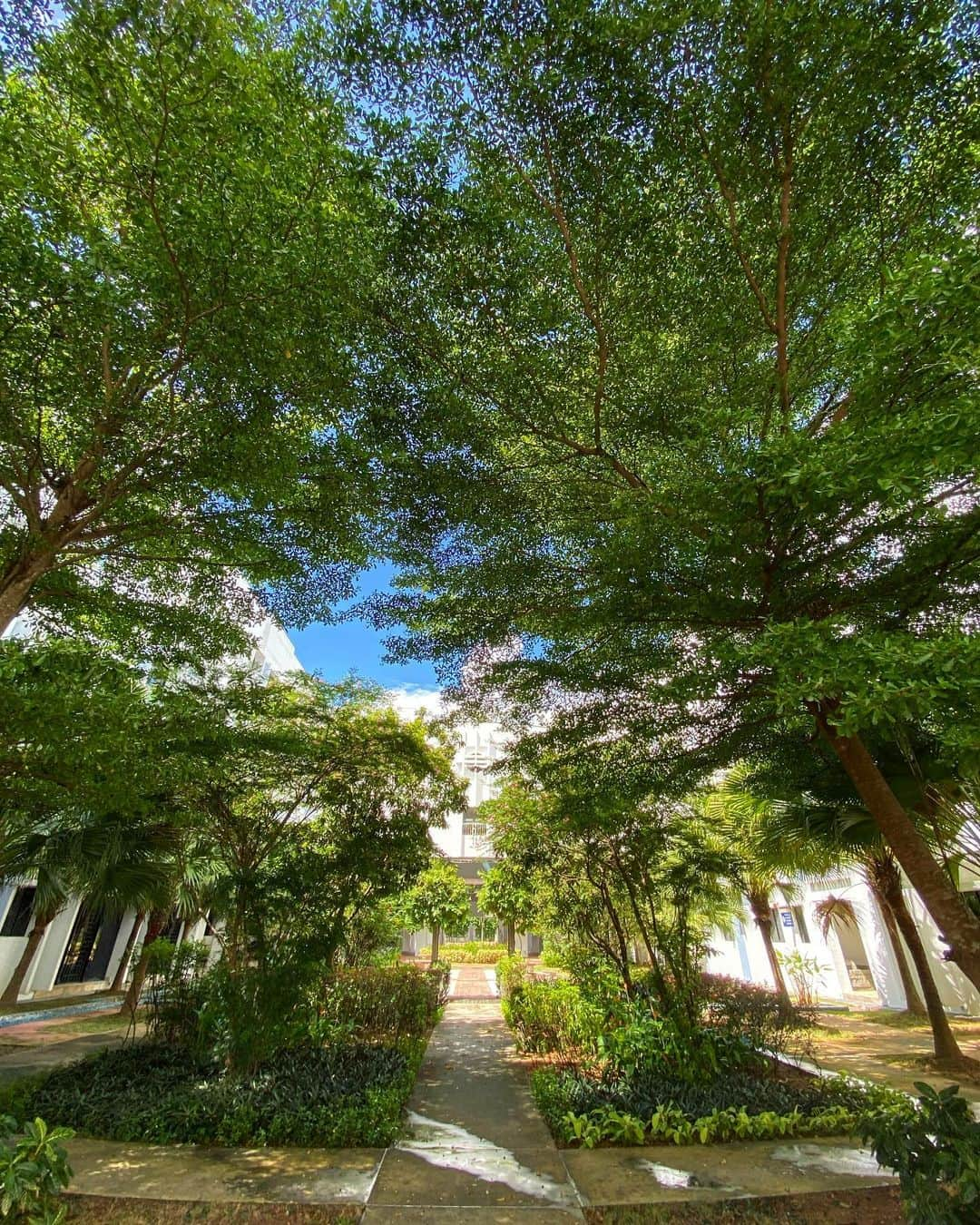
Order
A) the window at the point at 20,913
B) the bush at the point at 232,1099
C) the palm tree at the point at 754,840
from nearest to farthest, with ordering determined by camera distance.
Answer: the bush at the point at 232,1099, the palm tree at the point at 754,840, the window at the point at 20,913

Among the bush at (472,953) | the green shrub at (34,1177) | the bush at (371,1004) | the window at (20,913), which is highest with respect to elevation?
the window at (20,913)

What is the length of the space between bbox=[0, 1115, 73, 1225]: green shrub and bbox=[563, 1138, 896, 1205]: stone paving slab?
10.4 feet

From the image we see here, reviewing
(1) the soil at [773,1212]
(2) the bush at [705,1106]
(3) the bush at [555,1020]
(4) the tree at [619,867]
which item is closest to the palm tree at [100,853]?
(4) the tree at [619,867]

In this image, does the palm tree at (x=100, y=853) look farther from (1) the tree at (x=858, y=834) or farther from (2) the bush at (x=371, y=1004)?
(1) the tree at (x=858, y=834)

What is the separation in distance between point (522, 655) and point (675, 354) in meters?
3.43

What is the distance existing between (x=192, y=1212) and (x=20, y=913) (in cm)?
1239

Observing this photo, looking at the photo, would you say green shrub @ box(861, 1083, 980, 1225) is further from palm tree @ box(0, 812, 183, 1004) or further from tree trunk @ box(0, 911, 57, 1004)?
tree trunk @ box(0, 911, 57, 1004)

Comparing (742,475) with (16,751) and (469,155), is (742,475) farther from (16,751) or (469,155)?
(16,751)

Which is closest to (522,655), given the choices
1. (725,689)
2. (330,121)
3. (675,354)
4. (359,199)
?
(725,689)

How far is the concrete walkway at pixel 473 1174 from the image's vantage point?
366 cm

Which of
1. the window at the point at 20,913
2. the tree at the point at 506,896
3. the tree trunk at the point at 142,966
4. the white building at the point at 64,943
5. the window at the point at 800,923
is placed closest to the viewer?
the tree trunk at the point at 142,966

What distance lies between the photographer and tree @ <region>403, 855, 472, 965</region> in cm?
1438

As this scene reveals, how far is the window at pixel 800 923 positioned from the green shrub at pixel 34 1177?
1955cm

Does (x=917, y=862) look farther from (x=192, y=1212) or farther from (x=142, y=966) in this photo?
(x=142, y=966)
